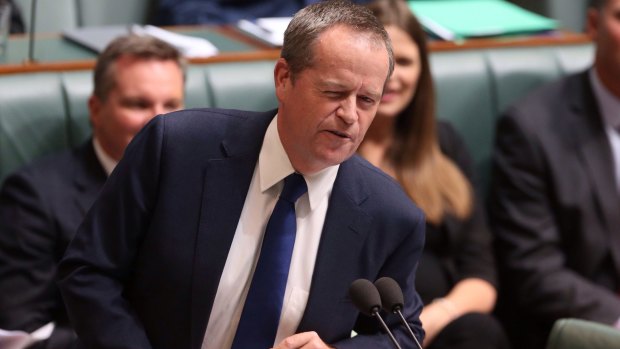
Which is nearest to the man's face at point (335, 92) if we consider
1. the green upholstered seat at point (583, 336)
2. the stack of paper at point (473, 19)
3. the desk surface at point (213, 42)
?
the green upholstered seat at point (583, 336)

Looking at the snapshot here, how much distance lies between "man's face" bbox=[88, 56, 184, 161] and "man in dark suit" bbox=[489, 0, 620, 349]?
86 centimetres

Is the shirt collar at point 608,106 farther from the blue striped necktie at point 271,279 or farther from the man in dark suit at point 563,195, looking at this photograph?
the blue striped necktie at point 271,279

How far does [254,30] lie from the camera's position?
120 inches

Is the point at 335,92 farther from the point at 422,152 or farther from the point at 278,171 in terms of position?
the point at 422,152

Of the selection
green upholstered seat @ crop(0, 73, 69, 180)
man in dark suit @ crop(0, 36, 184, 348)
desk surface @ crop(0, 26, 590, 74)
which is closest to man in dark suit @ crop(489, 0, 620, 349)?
desk surface @ crop(0, 26, 590, 74)

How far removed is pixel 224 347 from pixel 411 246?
1.01 ft

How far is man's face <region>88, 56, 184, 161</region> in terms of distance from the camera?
7.60 ft

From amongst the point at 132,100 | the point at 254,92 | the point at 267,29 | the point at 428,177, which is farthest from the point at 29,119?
the point at 428,177

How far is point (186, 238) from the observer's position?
5.16 feet

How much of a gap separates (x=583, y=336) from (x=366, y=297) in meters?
0.56

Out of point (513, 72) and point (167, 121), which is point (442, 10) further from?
point (167, 121)

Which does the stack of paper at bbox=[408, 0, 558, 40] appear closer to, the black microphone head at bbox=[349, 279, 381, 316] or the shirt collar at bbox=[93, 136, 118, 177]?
the shirt collar at bbox=[93, 136, 118, 177]

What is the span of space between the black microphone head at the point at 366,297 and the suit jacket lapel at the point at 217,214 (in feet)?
0.74

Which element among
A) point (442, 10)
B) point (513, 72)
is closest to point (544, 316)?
point (513, 72)
